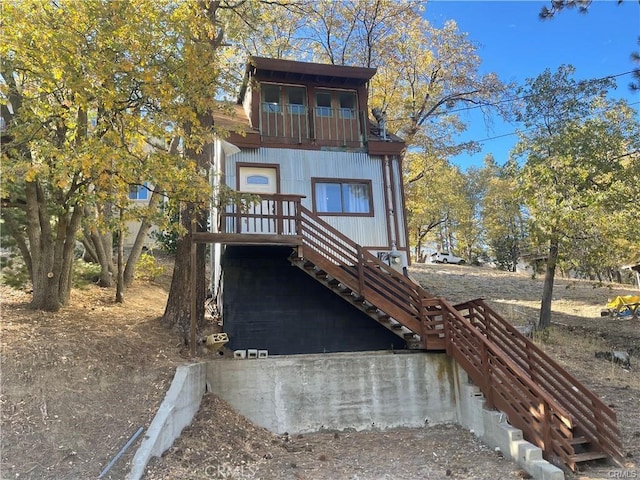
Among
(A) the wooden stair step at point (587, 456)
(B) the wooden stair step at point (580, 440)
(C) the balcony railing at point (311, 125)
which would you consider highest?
(C) the balcony railing at point (311, 125)

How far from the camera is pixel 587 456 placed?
6367 mm

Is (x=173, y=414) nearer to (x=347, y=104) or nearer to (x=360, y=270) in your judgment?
(x=360, y=270)

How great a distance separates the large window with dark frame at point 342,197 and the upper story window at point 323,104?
79.0 inches

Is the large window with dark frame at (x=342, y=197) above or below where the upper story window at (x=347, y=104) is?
below

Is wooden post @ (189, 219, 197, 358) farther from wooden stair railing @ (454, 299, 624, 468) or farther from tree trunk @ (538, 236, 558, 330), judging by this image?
tree trunk @ (538, 236, 558, 330)

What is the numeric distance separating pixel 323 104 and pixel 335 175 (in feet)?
7.30

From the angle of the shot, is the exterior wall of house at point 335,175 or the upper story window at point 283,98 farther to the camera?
the upper story window at point 283,98

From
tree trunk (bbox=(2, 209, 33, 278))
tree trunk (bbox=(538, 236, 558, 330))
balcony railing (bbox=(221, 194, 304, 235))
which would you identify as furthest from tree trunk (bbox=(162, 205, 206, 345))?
tree trunk (bbox=(538, 236, 558, 330))

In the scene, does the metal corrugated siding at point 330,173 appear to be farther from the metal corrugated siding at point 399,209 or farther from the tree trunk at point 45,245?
the tree trunk at point 45,245

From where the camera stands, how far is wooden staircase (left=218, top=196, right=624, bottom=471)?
21.2 ft

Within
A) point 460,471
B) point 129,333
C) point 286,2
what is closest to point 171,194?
point 129,333

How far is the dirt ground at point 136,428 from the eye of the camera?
5.28 meters

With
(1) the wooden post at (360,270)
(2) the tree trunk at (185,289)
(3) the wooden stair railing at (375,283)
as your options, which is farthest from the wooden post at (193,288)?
(1) the wooden post at (360,270)

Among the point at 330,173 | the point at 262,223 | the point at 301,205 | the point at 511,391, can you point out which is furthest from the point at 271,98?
the point at 511,391
